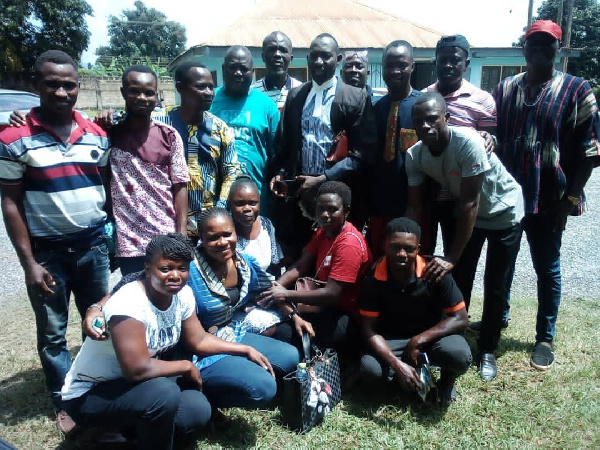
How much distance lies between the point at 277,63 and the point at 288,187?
52.6 inches

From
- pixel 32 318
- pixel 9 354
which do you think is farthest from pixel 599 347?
pixel 32 318

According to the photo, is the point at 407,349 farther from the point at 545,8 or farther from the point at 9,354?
the point at 545,8

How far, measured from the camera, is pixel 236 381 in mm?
2844

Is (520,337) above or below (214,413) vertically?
below

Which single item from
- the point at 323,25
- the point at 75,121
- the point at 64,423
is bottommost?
the point at 64,423

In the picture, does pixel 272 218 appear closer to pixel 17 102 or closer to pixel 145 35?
pixel 17 102

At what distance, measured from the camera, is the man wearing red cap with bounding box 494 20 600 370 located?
11.5ft

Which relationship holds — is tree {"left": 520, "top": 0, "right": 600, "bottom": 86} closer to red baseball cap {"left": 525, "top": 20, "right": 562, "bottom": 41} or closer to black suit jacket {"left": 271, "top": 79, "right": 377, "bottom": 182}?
red baseball cap {"left": 525, "top": 20, "right": 562, "bottom": 41}

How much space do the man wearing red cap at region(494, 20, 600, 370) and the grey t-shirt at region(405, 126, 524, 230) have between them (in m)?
0.28

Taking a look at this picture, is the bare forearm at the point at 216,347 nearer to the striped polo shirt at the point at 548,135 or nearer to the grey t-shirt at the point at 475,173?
the grey t-shirt at the point at 475,173

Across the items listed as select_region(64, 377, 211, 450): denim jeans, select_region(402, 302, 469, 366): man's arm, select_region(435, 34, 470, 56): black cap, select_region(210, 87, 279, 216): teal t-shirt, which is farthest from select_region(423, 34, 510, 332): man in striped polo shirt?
select_region(64, 377, 211, 450): denim jeans

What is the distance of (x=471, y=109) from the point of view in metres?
3.80

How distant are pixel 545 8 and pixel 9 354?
1565 inches

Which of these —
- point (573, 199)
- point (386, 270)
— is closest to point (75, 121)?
point (386, 270)
